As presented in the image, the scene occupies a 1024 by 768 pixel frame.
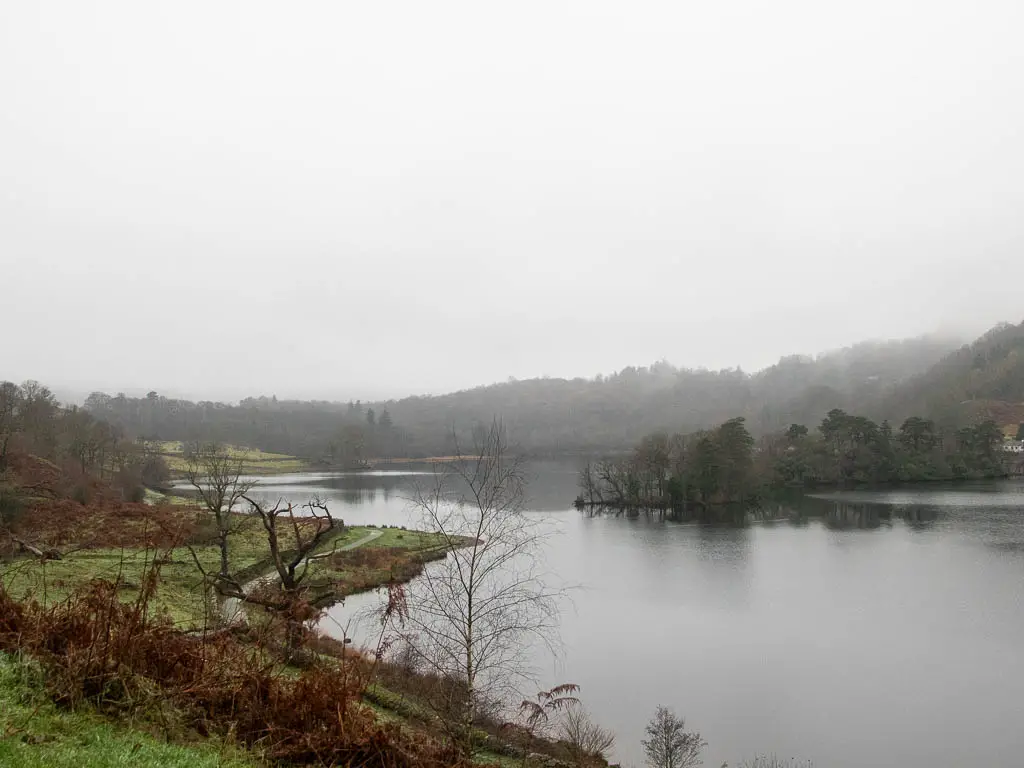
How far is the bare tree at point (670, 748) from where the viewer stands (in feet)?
44.3

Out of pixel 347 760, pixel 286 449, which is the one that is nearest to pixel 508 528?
pixel 347 760

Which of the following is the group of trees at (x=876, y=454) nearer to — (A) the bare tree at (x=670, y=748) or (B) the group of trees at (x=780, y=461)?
(B) the group of trees at (x=780, y=461)

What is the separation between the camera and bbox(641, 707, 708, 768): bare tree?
1349 cm

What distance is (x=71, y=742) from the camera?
475 centimetres

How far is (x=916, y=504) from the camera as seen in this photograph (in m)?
59.9

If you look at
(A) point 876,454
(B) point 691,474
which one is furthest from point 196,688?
(A) point 876,454

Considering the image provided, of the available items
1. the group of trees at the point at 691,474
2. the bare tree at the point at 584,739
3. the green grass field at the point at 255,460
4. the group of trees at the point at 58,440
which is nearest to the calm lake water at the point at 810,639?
the bare tree at the point at 584,739

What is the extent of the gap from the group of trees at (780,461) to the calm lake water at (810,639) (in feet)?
56.0

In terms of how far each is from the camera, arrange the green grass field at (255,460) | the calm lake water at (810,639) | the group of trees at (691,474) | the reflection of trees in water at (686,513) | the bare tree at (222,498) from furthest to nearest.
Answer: the green grass field at (255,460) < the group of trees at (691,474) < the reflection of trees in water at (686,513) < the bare tree at (222,498) < the calm lake water at (810,639)

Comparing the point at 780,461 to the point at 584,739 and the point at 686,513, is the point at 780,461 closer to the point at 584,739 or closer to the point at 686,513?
the point at 686,513

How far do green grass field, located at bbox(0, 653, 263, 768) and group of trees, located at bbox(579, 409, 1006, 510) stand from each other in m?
63.8

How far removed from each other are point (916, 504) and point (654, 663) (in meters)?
53.3

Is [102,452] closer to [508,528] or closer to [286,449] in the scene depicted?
[508,528]

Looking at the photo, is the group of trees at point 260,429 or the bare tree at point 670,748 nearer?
the bare tree at point 670,748
